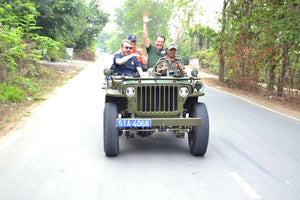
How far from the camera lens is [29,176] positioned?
4754mm

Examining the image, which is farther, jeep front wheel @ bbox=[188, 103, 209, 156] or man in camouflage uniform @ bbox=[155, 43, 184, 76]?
man in camouflage uniform @ bbox=[155, 43, 184, 76]

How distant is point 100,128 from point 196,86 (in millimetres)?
2982

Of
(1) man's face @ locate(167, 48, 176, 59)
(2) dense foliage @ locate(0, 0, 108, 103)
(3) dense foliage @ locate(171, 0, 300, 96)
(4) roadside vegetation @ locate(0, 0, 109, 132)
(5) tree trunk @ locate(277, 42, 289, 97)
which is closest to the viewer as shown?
(1) man's face @ locate(167, 48, 176, 59)

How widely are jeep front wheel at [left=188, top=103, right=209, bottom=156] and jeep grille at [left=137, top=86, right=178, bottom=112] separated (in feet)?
1.38

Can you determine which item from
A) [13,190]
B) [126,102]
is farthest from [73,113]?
[13,190]

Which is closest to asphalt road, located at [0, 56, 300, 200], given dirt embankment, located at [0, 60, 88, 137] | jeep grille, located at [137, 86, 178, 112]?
dirt embankment, located at [0, 60, 88, 137]

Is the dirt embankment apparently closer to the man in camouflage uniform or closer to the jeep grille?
the jeep grille

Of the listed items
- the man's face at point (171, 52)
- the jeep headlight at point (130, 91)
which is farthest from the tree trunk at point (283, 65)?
the jeep headlight at point (130, 91)

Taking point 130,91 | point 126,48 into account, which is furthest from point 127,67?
point 130,91

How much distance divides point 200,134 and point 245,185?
126 centimetres

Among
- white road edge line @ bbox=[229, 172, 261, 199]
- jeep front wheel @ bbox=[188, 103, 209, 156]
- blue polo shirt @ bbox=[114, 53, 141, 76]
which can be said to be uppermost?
blue polo shirt @ bbox=[114, 53, 141, 76]

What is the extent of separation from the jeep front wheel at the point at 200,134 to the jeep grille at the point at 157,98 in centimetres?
42

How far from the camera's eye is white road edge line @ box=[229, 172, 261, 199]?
4.21 m

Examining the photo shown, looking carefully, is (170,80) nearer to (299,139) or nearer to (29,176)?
(29,176)
